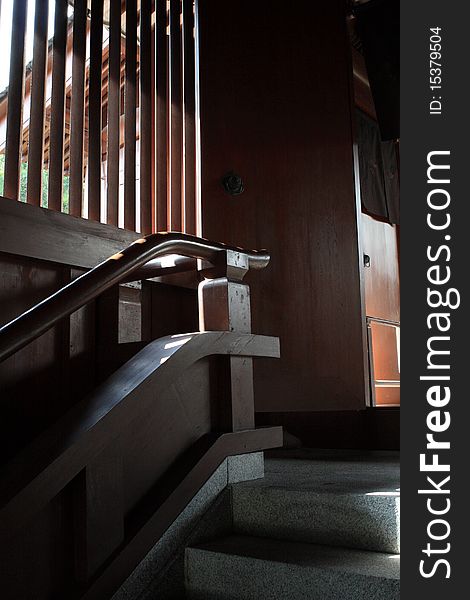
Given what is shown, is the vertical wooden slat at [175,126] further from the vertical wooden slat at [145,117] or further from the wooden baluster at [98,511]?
the wooden baluster at [98,511]

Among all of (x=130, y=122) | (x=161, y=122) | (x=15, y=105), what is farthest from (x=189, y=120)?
(x=15, y=105)

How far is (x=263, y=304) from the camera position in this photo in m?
3.66

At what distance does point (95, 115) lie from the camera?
306 centimetres

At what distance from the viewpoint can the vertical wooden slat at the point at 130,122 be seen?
321 centimetres

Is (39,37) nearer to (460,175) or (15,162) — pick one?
(15,162)

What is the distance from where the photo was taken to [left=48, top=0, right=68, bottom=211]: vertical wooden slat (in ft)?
9.23

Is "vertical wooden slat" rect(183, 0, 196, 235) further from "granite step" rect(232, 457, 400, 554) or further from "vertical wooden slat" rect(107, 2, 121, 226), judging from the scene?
Answer: "granite step" rect(232, 457, 400, 554)

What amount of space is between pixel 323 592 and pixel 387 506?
382mm

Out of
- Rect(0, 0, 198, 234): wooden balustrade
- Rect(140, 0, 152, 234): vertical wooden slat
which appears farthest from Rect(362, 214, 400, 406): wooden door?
Rect(140, 0, 152, 234): vertical wooden slat

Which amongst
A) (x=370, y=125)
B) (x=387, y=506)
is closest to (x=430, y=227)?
(x=387, y=506)

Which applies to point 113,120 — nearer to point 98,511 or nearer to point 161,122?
point 161,122

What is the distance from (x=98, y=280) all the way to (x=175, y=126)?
1.70 meters

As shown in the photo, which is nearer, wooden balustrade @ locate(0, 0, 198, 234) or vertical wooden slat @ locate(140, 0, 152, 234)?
wooden balustrade @ locate(0, 0, 198, 234)

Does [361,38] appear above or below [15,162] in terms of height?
above
